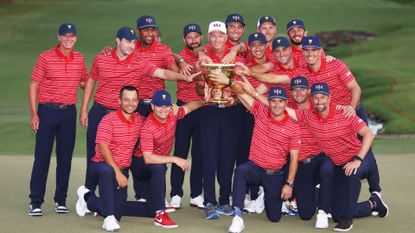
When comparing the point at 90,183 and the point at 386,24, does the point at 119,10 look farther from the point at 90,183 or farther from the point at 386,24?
the point at 90,183

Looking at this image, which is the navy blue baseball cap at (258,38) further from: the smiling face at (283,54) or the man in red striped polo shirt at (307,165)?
the man in red striped polo shirt at (307,165)

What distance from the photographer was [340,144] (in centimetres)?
1165

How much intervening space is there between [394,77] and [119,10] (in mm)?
23492

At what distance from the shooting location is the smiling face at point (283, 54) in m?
12.3

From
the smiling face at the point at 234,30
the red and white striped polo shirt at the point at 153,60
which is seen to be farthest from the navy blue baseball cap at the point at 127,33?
the smiling face at the point at 234,30

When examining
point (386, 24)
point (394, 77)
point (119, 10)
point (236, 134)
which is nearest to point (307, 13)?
point (386, 24)

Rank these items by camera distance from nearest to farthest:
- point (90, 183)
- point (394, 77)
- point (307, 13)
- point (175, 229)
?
point (175, 229)
point (90, 183)
point (394, 77)
point (307, 13)

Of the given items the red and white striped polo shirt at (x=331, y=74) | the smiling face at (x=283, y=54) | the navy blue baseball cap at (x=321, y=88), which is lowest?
the navy blue baseball cap at (x=321, y=88)

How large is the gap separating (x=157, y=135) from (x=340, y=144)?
6.78 feet

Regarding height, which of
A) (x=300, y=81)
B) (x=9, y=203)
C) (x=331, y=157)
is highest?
(x=300, y=81)

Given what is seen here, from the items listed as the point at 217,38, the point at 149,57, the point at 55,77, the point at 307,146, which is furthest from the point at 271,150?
the point at 55,77

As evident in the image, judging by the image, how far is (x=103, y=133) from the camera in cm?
1156

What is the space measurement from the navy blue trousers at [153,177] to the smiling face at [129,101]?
646mm

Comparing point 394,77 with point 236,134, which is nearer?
point 236,134
